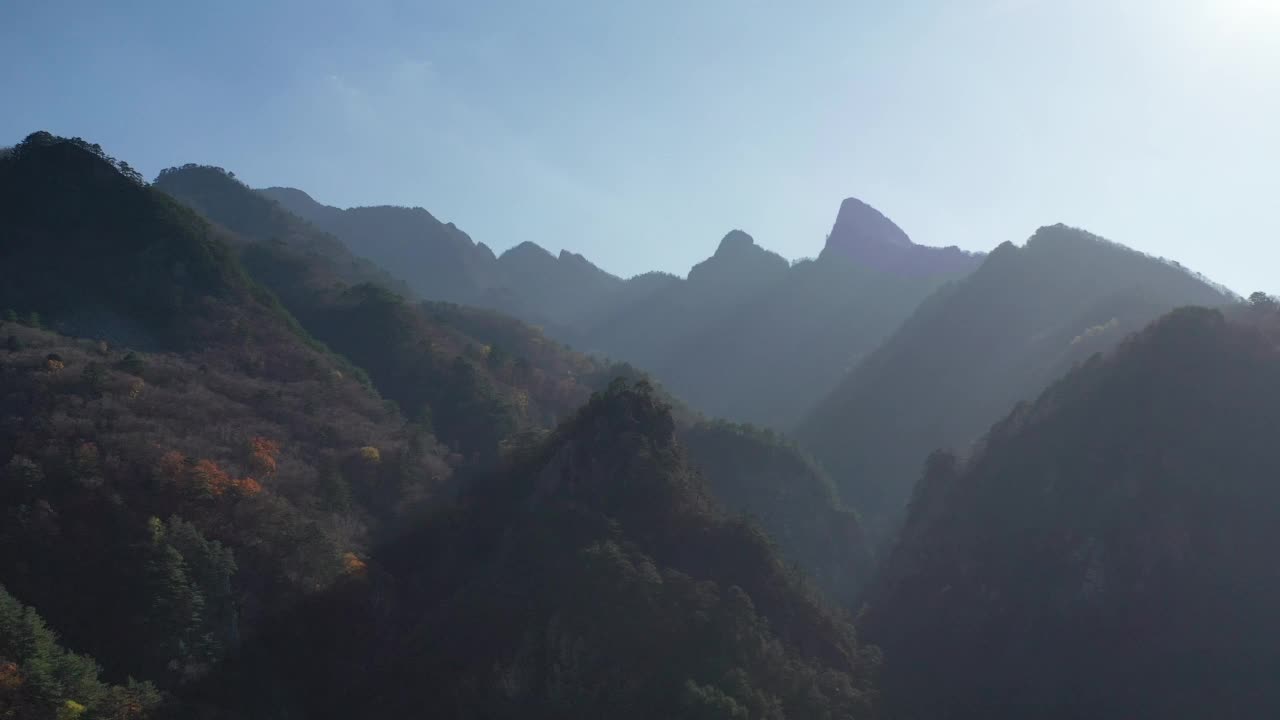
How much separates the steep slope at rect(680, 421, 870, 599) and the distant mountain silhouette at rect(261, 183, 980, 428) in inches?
1606

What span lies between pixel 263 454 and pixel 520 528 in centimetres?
1767

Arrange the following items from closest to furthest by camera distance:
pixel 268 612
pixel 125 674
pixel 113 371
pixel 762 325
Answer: pixel 125 674
pixel 268 612
pixel 113 371
pixel 762 325

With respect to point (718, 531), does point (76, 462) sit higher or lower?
lower

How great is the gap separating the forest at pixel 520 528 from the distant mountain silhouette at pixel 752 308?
55.4 m

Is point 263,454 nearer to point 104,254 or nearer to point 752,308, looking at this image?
point 104,254

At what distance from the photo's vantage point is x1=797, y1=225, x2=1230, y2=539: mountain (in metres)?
95.8

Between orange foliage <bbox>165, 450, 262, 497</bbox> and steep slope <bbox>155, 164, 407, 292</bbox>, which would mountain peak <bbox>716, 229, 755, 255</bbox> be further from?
orange foliage <bbox>165, 450, 262, 497</bbox>

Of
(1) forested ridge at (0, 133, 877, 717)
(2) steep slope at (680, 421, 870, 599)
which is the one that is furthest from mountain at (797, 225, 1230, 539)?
(1) forested ridge at (0, 133, 877, 717)

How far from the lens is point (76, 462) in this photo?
42.7 meters

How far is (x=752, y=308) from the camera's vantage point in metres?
166

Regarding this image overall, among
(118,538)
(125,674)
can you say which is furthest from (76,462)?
(125,674)

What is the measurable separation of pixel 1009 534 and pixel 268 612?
47538 mm

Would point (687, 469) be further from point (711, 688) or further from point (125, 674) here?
point (125, 674)

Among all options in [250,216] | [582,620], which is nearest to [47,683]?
[582,620]
